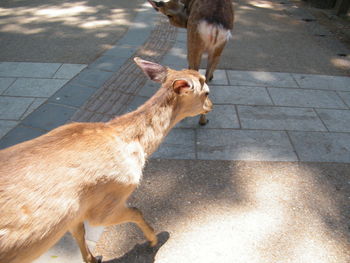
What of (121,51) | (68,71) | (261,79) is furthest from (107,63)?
(261,79)

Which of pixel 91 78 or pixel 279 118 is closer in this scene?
pixel 279 118

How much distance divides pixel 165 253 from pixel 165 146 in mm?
1566

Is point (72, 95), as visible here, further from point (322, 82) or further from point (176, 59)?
point (322, 82)

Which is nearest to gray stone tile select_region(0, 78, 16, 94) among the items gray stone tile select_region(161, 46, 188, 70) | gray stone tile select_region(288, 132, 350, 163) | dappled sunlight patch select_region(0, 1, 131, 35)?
dappled sunlight patch select_region(0, 1, 131, 35)

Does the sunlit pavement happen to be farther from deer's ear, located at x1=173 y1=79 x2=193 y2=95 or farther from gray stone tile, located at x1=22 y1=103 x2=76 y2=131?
deer's ear, located at x1=173 y1=79 x2=193 y2=95

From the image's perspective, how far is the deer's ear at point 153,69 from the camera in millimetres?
2646

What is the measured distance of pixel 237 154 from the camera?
12.8 feet

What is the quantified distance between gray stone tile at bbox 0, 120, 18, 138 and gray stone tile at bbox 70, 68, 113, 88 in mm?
1339

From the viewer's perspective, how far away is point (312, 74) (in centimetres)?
594

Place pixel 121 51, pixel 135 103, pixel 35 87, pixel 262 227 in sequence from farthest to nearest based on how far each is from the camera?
pixel 121 51 < pixel 35 87 < pixel 135 103 < pixel 262 227

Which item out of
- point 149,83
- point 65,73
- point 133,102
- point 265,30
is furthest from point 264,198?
point 265,30

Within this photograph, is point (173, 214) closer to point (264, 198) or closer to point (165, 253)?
point (165, 253)

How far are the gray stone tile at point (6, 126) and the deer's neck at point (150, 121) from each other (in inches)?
97.6

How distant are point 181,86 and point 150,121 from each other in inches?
15.1
